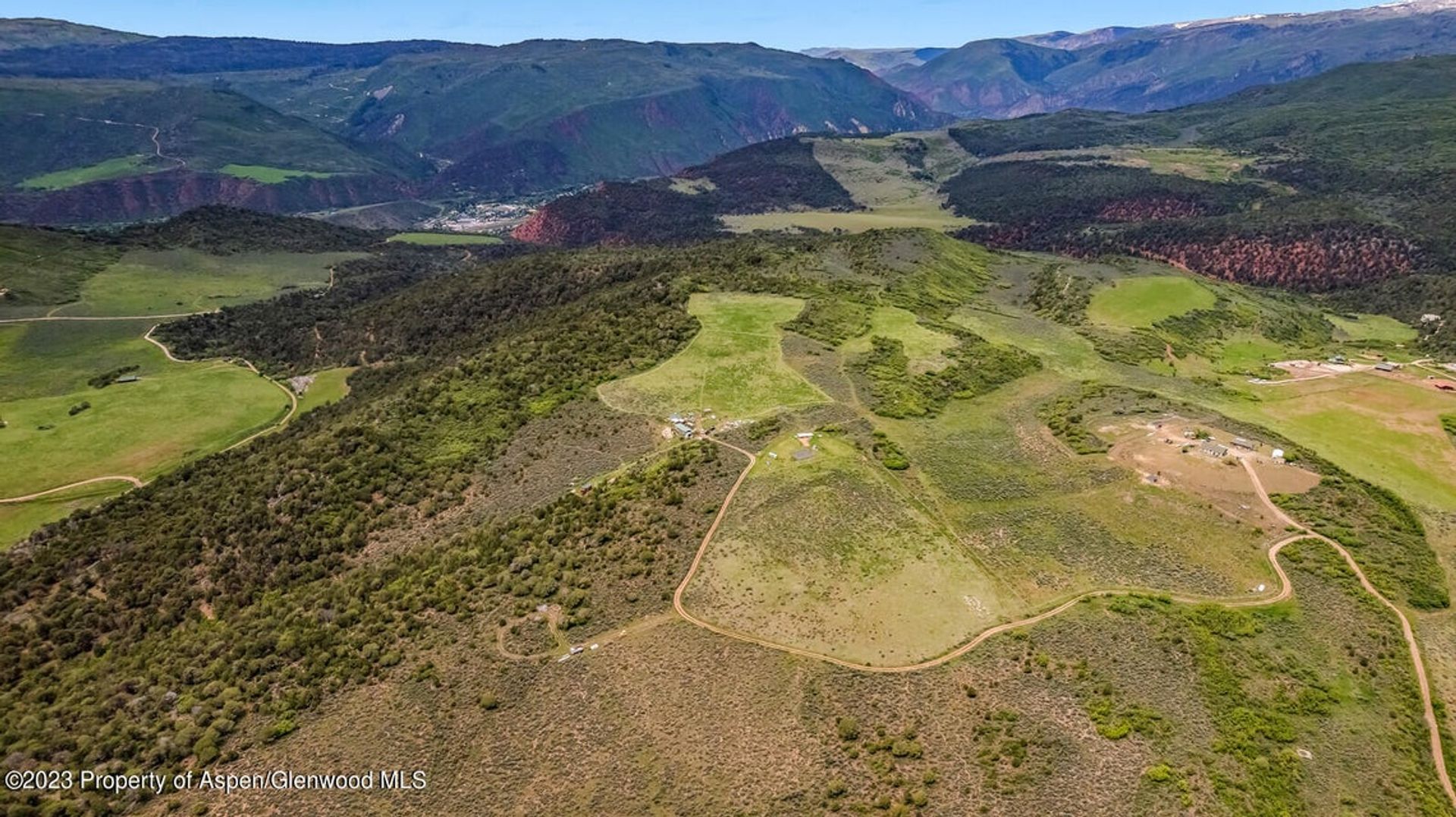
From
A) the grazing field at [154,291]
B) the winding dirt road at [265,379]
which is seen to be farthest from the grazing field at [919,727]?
the grazing field at [154,291]

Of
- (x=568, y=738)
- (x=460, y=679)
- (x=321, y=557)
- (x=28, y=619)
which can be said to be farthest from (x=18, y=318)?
(x=568, y=738)

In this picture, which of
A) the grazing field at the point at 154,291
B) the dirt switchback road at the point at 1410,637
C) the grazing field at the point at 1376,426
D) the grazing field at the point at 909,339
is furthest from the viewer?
the grazing field at the point at 154,291

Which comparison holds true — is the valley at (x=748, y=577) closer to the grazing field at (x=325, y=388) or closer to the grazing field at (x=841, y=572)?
the grazing field at (x=841, y=572)

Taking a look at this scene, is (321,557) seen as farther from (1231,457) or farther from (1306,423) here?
(1306,423)

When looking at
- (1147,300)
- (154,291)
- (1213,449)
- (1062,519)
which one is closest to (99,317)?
(154,291)

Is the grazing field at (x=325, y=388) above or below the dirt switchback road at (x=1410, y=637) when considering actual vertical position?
below

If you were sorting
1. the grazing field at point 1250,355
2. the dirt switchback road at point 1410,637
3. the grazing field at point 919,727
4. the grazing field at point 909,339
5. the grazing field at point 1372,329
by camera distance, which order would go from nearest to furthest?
the grazing field at point 919,727 < the dirt switchback road at point 1410,637 < the grazing field at point 909,339 < the grazing field at point 1250,355 < the grazing field at point 1372,329

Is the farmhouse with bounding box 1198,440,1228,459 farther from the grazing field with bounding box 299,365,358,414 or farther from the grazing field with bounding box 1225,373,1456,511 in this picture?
the grazing field with bounding box 299,365,358,414

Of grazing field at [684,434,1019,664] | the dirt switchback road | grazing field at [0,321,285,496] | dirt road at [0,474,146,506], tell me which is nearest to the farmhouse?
the dirt switchback road
